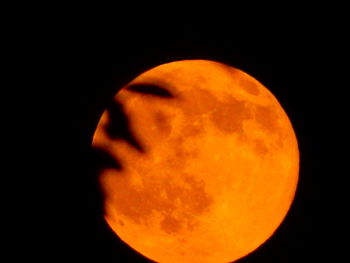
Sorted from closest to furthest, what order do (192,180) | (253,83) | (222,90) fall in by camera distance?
1. (192,180)
2. (222,90)
3. (253,83)

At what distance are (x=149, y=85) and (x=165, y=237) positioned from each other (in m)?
0.91

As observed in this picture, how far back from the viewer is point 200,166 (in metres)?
2.23

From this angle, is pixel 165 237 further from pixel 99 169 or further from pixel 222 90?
pixel 222 90

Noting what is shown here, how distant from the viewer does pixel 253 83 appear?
8.41 feet

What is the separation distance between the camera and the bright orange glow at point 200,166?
2260 millimetres

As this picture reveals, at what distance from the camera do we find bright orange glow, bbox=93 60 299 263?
226 centimetres

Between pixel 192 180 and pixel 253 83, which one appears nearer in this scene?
pixel 192 180

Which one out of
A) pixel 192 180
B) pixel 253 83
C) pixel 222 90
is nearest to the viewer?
Result: pixel 192 180

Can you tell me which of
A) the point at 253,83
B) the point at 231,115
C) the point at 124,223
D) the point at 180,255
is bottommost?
the point at 180,255

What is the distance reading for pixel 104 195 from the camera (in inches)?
97.7

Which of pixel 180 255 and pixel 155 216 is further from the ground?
pixel 155 216

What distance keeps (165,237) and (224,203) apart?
1.37ft

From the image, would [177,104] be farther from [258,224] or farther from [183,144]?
[258,224]

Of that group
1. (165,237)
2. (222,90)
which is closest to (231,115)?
(222,90)
